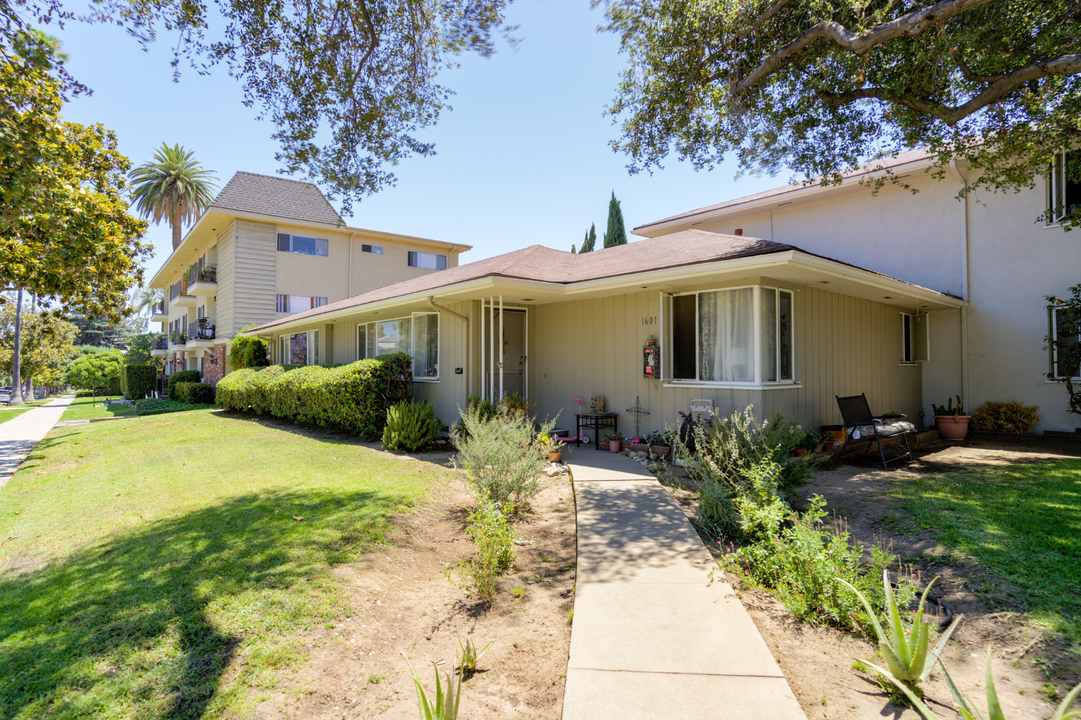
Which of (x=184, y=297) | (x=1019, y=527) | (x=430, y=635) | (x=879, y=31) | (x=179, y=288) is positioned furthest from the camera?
(x=179, y=288)

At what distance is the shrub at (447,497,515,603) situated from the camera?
3.59 meters

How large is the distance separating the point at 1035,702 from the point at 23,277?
44.9ft

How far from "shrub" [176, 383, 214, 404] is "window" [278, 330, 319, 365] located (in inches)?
190

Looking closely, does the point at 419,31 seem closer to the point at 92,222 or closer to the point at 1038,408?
the point at 92,222

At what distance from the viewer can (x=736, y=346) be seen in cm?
788

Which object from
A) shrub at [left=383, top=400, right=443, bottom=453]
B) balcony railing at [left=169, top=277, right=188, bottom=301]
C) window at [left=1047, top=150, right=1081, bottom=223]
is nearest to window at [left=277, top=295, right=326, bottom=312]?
balcony railing at [left=169, top=277, right=188, bottom=301]

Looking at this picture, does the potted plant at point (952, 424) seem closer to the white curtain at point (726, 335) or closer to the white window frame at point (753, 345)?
the white window frame at point (753, 345)

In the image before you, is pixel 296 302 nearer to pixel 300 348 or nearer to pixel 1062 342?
pixel 300 348

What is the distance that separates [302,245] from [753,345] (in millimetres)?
19433

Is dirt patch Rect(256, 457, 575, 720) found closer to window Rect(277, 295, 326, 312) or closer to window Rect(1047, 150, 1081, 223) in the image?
window Rect(1047, 150, 1081, 223)

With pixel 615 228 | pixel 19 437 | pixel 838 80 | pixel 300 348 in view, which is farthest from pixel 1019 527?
pixel 615 228

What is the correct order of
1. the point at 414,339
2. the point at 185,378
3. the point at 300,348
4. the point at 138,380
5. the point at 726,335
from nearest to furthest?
the point at 726,335 < the point at 414,339 < the point at 300,348 < the point at 185,378 < the point at 138,380

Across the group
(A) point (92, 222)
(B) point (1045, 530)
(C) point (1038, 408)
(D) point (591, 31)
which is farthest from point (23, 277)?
(C) point (1038, 408)

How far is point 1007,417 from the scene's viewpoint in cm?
1092
